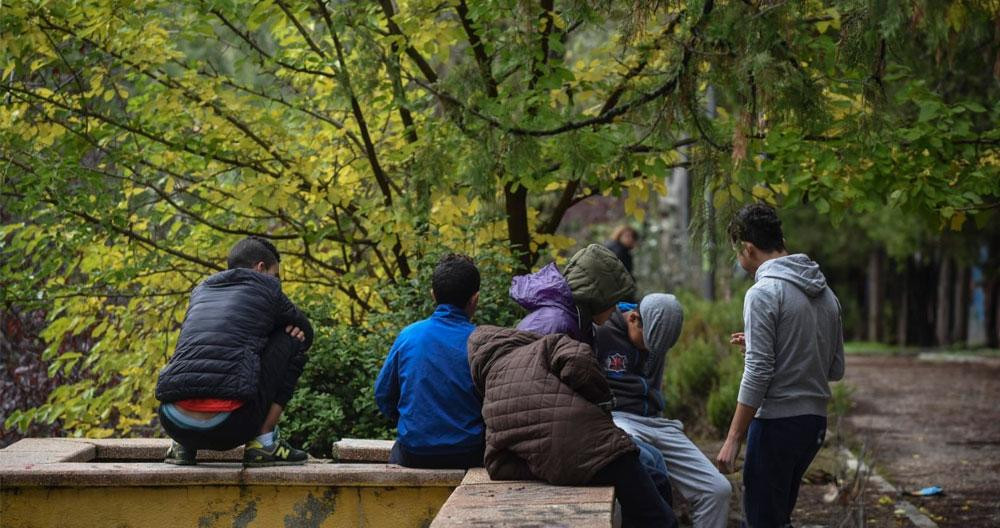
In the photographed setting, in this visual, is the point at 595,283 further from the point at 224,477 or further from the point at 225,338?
the point at 224,477

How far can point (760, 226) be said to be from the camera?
583cm

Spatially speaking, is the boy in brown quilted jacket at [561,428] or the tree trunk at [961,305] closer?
the boy in brown quilted jacket at [561,428]

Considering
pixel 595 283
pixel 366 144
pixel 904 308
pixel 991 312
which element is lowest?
pixel 904 308

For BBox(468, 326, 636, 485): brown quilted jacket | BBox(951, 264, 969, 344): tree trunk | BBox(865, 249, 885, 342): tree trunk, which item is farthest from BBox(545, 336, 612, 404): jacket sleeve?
BBox(865, 249, 885, 342): tree trunk

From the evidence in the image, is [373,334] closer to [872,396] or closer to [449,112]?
[449,112]

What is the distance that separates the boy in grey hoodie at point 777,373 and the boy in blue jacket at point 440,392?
1.18m

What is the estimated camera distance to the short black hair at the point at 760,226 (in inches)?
228

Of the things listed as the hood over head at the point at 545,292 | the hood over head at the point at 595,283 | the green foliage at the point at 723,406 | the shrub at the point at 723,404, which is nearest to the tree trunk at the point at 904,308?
the shrub at the point at 723,404

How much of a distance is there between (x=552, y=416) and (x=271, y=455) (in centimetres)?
163

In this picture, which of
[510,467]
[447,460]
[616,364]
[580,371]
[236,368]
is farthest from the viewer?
[616,364]

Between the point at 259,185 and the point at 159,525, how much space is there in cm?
282

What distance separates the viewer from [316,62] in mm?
8562

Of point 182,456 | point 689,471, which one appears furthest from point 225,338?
point 689,471

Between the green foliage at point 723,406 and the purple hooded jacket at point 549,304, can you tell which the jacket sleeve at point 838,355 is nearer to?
the purple hooded jacket at point 549,304
